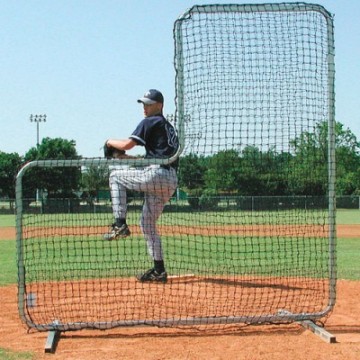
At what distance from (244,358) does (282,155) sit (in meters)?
2.95

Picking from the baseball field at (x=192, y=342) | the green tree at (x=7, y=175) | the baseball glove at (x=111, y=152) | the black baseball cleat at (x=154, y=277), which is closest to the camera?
the baseball field at (x=192, y=342)

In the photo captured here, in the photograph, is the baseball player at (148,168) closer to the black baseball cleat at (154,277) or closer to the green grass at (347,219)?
the black baseball cleat at (154,277)

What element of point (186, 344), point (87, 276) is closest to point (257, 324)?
point (186, 344)

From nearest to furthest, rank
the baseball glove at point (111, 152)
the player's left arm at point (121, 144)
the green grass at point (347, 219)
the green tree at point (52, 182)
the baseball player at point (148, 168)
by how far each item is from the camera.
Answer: the player's left arm at point (121, 144)
the baseball glove at point (111, 152)
the baseball player at point (148, 168)
the green grass at point (347, 219)
the green tree at point (52, 182)

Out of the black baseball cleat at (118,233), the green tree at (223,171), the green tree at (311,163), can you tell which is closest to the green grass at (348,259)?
the green tree at (311,163)

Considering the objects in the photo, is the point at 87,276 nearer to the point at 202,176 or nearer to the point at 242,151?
the point at 202,176

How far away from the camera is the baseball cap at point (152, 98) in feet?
24.8

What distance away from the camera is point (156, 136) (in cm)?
707

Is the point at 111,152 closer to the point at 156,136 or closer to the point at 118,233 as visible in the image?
the point at 156,136

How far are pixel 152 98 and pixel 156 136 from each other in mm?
720

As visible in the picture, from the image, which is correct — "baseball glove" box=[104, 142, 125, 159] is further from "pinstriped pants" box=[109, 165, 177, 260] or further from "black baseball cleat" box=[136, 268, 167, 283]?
"black baseball cleat" box=[136, 268, 167, 283]

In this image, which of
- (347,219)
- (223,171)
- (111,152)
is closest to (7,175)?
(347,219)

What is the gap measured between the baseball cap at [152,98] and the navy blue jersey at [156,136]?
0.43m

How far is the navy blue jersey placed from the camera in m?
6.97
